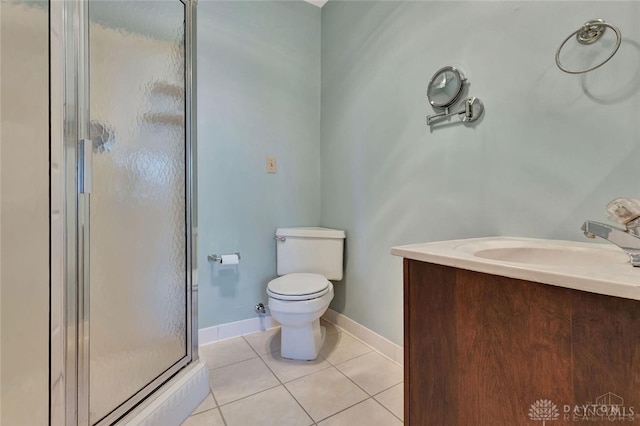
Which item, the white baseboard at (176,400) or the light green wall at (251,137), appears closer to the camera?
the white baseboard at (176,400)

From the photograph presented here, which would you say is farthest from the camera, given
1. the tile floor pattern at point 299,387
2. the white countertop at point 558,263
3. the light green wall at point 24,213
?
the tile floor pattern at point 299,387

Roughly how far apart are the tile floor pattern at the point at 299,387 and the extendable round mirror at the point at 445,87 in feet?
4.53

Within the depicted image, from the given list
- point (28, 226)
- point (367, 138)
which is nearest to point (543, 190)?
point (367, 138)

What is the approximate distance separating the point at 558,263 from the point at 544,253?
0.15 feet

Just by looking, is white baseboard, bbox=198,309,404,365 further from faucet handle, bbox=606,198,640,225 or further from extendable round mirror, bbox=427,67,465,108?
extendable round mirror, bbox=427,67,465,108

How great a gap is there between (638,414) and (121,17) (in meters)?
1.83

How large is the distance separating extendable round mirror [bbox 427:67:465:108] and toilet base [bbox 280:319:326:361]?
136 cm

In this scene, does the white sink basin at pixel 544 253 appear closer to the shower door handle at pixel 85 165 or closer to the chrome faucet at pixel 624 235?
the chrome faucet at pixel 624 235

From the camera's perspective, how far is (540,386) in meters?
0.57

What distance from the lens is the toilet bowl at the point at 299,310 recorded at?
1499mm

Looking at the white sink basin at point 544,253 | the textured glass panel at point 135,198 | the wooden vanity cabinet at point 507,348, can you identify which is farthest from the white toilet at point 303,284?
the white sink basin at point 544,253

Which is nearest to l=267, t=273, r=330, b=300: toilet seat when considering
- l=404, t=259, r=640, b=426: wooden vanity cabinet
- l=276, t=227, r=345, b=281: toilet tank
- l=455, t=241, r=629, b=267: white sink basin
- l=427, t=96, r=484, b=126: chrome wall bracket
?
l=276, t=227, r=345, b=281: toilet tank

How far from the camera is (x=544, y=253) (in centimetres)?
90

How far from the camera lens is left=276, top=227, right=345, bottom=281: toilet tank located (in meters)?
1.92
